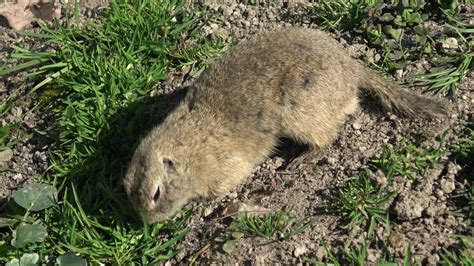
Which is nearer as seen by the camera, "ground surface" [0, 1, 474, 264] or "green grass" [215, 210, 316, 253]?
"ground surface" [0, 1, 474, 264]

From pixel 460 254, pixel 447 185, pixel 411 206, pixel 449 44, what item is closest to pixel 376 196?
pixel 411 206

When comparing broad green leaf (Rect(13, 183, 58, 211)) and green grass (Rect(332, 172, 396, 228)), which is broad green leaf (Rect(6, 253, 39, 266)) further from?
green grass (Rect(332, 172, 396, 228))

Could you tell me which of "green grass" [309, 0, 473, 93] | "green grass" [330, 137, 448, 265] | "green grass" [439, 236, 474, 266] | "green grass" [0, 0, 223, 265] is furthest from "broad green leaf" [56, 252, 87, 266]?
"green grass" [309, 0, 473, 93]

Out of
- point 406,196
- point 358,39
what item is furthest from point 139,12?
point 406,196

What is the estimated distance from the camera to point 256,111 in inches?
205

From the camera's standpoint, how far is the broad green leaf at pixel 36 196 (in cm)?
510

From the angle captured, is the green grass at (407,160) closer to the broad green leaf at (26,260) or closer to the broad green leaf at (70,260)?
the broad green leaf at (70,260)

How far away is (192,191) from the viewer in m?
5.21

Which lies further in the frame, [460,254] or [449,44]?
[449,44]

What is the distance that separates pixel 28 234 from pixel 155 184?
3.31ft

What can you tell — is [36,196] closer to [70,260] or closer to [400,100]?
[70,260]

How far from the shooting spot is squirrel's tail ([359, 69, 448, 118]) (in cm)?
509

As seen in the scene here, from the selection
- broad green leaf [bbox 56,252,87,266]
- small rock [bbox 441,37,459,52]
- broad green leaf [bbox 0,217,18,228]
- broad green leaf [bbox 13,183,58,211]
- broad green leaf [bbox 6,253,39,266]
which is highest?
small rock [bbox 441,37,459,52]

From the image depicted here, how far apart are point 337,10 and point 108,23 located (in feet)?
6.94
